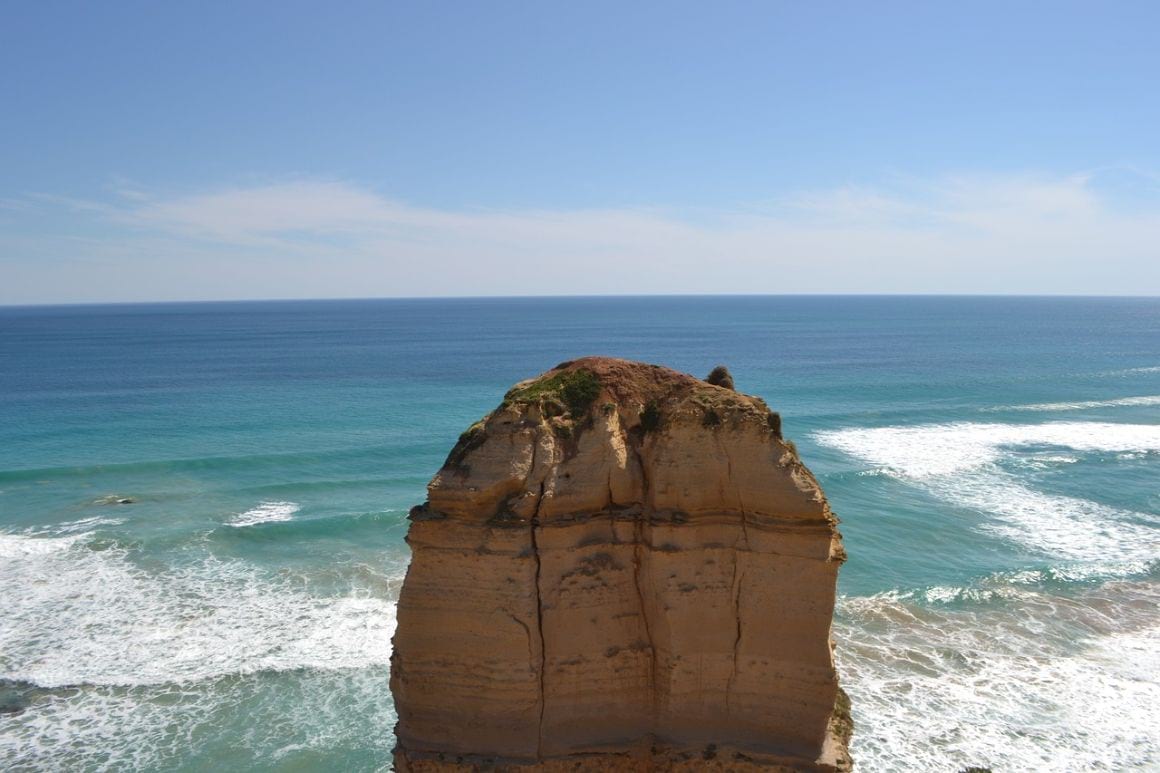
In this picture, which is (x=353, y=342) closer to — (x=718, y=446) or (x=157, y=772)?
(x=157, y=772)

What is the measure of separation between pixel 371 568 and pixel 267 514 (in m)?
7.92

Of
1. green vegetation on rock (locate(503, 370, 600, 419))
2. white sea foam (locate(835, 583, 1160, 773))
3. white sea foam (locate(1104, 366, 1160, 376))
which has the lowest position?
white sea foam (locate(835, 583, 1160, 773))

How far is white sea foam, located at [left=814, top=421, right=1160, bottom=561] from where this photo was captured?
91.5 ft

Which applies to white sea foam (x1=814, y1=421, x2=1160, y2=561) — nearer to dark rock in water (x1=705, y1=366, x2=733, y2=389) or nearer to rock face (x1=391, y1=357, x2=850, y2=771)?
dark rock in water (x1=705, y1=366, x2=733, y2=389)

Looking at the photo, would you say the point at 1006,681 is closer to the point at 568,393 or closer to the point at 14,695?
the point at 568,393

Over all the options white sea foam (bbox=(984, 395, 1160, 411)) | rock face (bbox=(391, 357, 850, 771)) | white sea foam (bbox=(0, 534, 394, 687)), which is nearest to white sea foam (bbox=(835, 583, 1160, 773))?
rock face (bbox=(391, 357, 850, 771))

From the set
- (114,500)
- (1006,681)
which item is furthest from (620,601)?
(114,500)

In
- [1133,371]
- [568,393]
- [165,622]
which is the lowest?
[165,622]

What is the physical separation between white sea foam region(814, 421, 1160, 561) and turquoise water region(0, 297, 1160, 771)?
0.17m

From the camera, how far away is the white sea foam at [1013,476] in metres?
27.9

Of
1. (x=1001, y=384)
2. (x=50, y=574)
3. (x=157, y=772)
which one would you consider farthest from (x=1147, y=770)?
(x=1001, y=384)

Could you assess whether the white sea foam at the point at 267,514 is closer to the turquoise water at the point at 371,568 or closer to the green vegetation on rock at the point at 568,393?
the turquoise water at the point at 371,568

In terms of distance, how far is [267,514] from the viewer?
31.1 metres

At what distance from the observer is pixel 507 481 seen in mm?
10367
